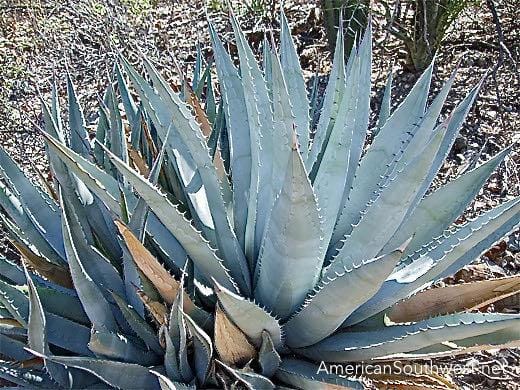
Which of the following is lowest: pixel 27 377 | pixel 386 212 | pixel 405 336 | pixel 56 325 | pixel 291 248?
pixel 27 377

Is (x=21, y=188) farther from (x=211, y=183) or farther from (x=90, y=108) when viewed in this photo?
(x=90, y=108)

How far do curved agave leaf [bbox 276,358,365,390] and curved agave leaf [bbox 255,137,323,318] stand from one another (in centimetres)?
11

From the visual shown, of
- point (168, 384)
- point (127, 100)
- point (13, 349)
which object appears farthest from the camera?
point (127, 100)

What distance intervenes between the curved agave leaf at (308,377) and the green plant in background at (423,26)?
2.24m

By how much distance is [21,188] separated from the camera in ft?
5.57

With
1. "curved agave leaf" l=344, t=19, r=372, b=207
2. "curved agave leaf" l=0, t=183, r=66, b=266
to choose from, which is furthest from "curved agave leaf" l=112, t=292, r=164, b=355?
"curved agave leaf" l=344, t=19, r=372, b=207

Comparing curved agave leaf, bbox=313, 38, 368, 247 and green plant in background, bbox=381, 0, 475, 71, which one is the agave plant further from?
green plant in background, bbox=381, 0, 475, 71

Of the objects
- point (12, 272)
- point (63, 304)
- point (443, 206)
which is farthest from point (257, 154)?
point (12, 272)

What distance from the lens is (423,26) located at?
3.45 metres

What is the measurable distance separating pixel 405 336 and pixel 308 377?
22cm

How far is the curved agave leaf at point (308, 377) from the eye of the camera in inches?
53.4

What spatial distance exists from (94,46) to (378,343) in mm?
3223

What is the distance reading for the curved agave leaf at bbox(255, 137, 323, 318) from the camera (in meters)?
1.17

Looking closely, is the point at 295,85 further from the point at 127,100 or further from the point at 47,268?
the point at 47,268
